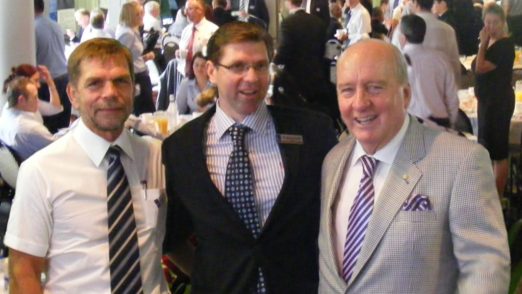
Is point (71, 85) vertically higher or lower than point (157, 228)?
higher

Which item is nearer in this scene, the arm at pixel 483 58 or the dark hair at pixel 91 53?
the dark hair at pixel 91 53

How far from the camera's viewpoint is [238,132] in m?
2.47

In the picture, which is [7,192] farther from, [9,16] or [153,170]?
[153,170]

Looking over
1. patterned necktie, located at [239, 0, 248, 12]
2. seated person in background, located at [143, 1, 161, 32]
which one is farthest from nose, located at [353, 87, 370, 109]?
seated person in background, located at [143, 1, 161, 32]

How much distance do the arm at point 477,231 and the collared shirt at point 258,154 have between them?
57 centimetres

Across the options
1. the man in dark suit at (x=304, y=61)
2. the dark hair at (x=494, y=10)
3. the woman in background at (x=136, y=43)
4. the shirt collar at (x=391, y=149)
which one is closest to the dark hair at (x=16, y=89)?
the man in dark suit at (x=304, y=61)

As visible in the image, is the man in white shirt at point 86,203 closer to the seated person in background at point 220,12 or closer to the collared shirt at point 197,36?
the collared shirt at point 197,36

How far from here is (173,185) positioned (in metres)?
2.53

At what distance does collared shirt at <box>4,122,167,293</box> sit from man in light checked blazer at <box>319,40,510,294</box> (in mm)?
640

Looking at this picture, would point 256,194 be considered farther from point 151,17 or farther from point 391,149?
point 151,17

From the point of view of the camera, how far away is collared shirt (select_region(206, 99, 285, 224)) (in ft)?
7.96

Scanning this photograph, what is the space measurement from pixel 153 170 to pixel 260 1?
6.07 metres

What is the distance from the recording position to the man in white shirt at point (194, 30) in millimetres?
8453

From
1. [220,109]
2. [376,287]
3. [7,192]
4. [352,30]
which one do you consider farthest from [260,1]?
[376,287]
